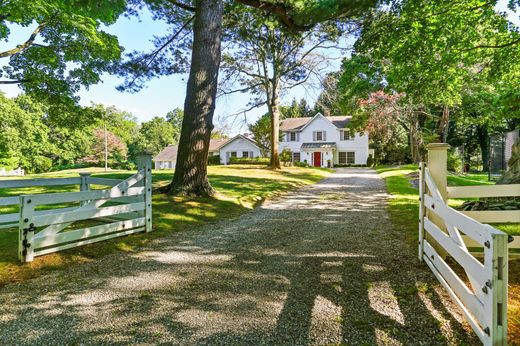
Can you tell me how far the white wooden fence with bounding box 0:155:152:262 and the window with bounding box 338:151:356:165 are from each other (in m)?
37.7

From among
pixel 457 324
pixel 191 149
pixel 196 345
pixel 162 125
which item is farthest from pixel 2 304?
pixel 162 125

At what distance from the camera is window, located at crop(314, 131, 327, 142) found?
140 ft

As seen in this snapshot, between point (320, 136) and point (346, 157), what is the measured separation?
4.28 m

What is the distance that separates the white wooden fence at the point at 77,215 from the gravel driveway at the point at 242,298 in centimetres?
69

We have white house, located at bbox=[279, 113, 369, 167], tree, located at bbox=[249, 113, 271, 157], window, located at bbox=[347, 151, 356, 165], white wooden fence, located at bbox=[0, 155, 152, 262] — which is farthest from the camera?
window, located at bbox=[347, 151, 356, 165]

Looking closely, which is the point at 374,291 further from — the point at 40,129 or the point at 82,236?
the point at 40,129

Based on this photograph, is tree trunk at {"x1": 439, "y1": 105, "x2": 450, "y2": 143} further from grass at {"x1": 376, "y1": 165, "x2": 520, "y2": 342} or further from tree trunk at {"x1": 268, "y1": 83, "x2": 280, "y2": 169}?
grass at {"x1": 376, "y1": 165, "x2": 520, "y2": 342}

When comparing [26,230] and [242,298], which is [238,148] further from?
[242,298]

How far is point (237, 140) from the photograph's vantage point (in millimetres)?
45531

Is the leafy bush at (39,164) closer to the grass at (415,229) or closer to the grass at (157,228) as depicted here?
the grass at (157,228)

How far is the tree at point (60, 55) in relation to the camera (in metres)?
11.1

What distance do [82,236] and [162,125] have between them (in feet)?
226

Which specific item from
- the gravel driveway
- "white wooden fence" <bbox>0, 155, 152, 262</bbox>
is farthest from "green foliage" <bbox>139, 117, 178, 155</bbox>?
the gravel driveway

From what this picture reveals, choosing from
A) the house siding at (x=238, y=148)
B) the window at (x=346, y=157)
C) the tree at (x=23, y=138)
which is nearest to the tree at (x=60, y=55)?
the tree at (x=23, y=138)
